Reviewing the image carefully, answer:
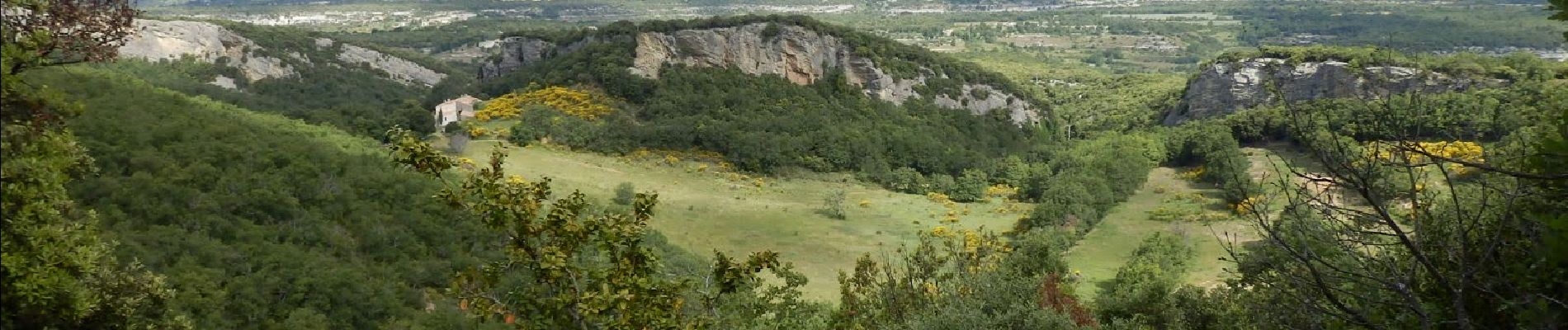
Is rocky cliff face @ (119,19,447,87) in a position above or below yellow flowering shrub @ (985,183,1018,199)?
above

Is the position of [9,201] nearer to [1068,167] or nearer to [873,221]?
[873,221]

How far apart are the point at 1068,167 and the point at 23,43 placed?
59014mm

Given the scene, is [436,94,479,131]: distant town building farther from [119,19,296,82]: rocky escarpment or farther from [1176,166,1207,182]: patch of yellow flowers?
[1176,166,1207,182]: patch of yellow flowers

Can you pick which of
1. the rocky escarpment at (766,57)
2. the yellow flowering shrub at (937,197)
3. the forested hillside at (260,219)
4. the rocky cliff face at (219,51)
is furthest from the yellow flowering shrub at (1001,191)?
the rocky cliff face at (219,51)

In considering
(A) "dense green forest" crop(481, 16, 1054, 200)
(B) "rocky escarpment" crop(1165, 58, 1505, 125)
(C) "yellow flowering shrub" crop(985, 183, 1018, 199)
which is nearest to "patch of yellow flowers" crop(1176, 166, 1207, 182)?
(B) "rocky escarpment" crop(1165, 58, 1505, 125)

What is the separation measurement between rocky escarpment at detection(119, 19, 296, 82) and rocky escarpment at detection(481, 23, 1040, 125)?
32403mm

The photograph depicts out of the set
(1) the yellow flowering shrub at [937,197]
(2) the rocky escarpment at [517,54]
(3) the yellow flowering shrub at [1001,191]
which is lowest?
(3) the yellow flowering shrub at [1001,191]

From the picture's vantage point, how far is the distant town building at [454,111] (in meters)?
59.1

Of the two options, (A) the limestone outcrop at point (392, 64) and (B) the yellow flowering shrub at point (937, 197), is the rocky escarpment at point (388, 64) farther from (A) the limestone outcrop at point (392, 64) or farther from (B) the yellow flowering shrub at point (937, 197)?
(B) the yellow flowering shrub at point (937, 197)

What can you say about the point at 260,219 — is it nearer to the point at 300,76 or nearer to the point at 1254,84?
the point at 300,76

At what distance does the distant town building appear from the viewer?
59125 millimetres

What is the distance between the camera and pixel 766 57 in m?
69.9

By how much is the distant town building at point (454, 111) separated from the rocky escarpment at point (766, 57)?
9792 mm

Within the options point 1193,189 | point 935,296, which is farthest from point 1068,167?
point 935,296
